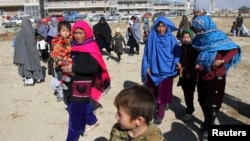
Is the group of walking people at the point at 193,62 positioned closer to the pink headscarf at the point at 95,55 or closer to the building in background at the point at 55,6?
the pink headscarf at the point at 95,55

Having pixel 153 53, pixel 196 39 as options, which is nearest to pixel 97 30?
pixel 153 53

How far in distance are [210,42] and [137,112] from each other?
2.11 meters

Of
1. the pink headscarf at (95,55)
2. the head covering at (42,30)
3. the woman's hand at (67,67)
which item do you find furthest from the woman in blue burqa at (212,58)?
the head covering at (42,30)

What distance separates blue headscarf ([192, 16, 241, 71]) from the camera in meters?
3.55

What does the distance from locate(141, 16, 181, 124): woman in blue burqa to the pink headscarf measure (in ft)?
2.80

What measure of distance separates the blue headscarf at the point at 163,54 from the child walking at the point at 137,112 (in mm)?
2575

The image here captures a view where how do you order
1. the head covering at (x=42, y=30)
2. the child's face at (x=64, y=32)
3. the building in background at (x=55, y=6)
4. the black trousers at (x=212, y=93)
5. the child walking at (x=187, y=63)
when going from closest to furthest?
the black trousers at (x=212, y=93)
the child's face at (x=64, y=32)
the child walking at (x=187, y=63)
the head covering at (x=42, y=30)
the building in background at (x=55, y=6)

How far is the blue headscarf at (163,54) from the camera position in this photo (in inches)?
173

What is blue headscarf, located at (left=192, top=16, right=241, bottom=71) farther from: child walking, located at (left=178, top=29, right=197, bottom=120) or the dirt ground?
the dirt ground

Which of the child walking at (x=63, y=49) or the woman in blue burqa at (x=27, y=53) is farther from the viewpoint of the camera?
the woman in blue burqa at (x=27, y=53)

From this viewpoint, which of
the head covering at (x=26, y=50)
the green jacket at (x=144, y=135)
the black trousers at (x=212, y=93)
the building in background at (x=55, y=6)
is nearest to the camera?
the green jacket at (x=144, y=135)

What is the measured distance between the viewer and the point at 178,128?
15.0 feet

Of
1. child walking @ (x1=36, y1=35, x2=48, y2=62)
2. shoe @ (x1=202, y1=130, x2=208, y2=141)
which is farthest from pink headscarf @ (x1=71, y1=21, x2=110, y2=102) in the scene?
child walking @ (x1=36, y1=35, x2=48, y2=62)

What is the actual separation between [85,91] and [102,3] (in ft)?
237
